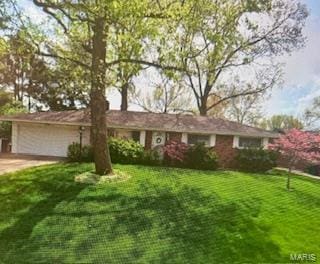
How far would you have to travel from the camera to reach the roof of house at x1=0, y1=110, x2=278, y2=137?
26.7 metres

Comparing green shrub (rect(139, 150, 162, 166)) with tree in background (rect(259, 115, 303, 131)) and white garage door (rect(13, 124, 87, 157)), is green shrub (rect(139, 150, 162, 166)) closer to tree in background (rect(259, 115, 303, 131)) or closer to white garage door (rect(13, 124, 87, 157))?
white garage door (rect(13, 124, 87, 157))

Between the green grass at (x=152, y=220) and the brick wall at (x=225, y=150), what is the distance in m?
7.65

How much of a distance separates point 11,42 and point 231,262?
1132 centimetres

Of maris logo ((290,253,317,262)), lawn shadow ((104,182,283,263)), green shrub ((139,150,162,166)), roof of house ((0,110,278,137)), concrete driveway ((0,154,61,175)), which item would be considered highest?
roof of house ((0,110,278,137))

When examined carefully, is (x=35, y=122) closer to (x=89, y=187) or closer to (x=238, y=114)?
(x=89, y=187)

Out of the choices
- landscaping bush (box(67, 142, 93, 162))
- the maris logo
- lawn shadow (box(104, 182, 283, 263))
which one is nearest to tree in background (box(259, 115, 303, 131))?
landscaping bush (box(67, 142, 93, 162))

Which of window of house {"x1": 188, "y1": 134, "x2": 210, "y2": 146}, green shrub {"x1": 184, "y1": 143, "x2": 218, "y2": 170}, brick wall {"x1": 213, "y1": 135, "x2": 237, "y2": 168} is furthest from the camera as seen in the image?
window of house {"x1": 188, "y1": 134, "x2": 210, "y2": 146}

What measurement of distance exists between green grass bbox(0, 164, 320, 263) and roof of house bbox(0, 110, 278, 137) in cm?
801

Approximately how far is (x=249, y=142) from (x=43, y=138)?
42.5 ft

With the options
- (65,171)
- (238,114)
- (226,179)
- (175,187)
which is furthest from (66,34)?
(238,114)

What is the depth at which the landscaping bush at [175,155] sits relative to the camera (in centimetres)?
2319

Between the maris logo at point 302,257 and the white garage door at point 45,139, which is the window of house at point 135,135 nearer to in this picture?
the white garage door at point 45,139

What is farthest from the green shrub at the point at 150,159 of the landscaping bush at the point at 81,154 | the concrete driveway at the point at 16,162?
the concrete driveway at the point at 16,162

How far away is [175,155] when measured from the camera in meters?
23.3
